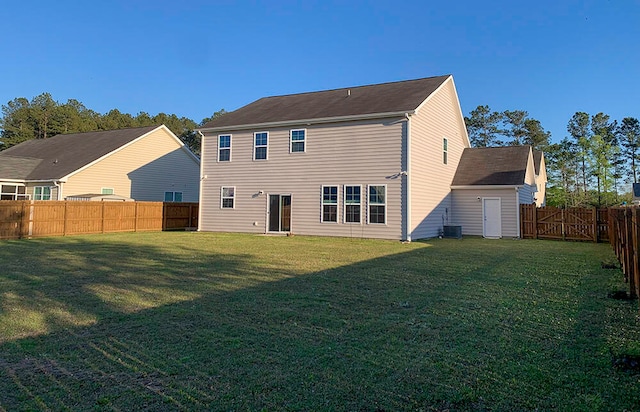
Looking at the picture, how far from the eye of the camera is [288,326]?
185 inches

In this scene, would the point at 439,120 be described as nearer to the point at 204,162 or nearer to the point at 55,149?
the point at 204,162

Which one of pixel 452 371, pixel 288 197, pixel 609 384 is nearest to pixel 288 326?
pixel 452 371

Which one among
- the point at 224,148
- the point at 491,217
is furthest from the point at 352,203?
the point at 224,148

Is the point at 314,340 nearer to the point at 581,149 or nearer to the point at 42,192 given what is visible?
the point at 42,192

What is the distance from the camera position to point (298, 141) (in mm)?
18188

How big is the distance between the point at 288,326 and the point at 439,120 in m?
16.4

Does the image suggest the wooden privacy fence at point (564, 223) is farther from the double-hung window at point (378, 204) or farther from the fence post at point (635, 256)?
the fence post at point (635, 256)

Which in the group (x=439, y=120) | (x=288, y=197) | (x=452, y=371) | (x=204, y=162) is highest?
(x=439, y=120)

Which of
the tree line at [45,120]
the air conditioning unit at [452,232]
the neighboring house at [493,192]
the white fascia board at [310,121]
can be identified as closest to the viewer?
the white fascia board at [310,121]

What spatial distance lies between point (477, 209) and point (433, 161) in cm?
350

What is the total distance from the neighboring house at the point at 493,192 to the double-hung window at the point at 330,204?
257 inches

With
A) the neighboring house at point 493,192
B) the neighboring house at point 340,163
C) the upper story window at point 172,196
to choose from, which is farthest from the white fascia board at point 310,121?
the upper story window at point 172,196

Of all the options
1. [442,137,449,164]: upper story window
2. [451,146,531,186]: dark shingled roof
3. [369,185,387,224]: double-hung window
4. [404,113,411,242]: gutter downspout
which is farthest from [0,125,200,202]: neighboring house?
[451,146,531,186]: dark shingled roof

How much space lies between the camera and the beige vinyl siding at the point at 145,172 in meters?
23.8
